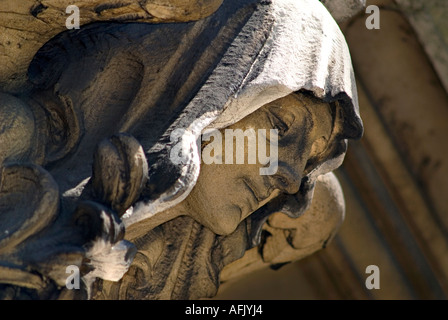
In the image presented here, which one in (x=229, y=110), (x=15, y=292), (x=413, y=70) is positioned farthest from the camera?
(x=413, y=70)

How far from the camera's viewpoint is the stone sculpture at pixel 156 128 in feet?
3.82

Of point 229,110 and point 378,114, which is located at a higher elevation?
point 229,110

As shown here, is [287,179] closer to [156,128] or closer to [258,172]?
[258,172]

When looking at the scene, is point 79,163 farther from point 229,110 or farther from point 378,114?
point 378,114

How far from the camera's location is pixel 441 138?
74.8 inches

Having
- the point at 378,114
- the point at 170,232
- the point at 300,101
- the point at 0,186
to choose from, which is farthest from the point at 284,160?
the point at 378,114

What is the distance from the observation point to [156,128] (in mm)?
1270

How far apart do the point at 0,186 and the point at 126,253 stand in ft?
0.56
